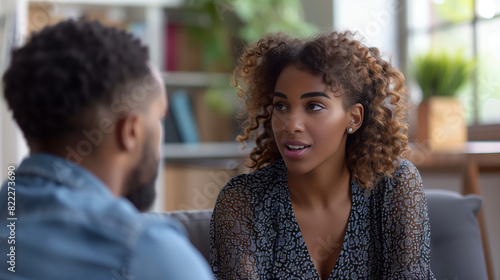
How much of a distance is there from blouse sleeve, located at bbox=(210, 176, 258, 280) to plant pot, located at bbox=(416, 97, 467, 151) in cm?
135

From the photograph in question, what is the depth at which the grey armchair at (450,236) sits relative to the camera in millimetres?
1646

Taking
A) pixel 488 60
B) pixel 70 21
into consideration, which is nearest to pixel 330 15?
pixel 488 60

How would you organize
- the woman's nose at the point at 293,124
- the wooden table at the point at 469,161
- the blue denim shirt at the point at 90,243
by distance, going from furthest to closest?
the wooden table at the point at 469,161, the woman's nose at the point at 293,124, the blue denim shirt at the point at 90,243

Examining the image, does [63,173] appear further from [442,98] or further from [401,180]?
[442,98]

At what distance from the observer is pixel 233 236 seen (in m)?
1.38

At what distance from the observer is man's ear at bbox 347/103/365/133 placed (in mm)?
1435

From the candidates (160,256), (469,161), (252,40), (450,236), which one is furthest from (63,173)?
(252,40)

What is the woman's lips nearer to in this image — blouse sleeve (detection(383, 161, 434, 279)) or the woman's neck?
the woman's neck

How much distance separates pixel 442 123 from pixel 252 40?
1388mm

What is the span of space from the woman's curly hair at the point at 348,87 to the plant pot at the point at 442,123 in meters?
1.04

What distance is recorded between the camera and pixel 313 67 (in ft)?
4.53

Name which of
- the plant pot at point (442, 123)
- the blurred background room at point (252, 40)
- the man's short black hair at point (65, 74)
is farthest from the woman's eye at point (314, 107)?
the plant pot at point (442, 123)

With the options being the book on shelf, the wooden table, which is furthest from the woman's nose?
the book on shelf

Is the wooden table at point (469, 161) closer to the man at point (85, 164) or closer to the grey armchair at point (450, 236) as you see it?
the grey armchair at point (450, 236)
